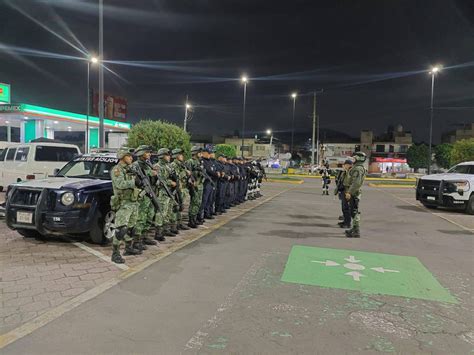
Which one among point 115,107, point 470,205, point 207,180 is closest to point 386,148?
point 115,107

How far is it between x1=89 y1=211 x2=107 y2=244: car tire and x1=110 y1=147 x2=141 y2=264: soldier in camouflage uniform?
35.0 inches

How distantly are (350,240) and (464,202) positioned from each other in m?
6.92

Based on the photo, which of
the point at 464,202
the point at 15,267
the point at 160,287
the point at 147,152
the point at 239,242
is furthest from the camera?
the point at 464,202

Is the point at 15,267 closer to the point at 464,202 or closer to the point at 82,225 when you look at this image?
the point at 82,225

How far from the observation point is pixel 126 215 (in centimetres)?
566

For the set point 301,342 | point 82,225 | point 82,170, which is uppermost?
point 82,170

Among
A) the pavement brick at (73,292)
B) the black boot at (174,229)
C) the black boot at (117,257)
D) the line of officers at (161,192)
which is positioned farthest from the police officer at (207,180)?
the pavement brick at (73,292)

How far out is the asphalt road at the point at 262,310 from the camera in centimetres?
329

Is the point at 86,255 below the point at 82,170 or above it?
below

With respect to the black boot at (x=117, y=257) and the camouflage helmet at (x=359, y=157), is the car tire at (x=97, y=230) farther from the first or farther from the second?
the camouflage helmet at (x=359, y=157)

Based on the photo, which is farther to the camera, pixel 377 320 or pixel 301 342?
pixel 377 320

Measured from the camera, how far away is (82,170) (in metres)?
7.55

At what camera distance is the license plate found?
6.13 m

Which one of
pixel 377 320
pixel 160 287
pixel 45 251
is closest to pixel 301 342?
pixel 377 320
